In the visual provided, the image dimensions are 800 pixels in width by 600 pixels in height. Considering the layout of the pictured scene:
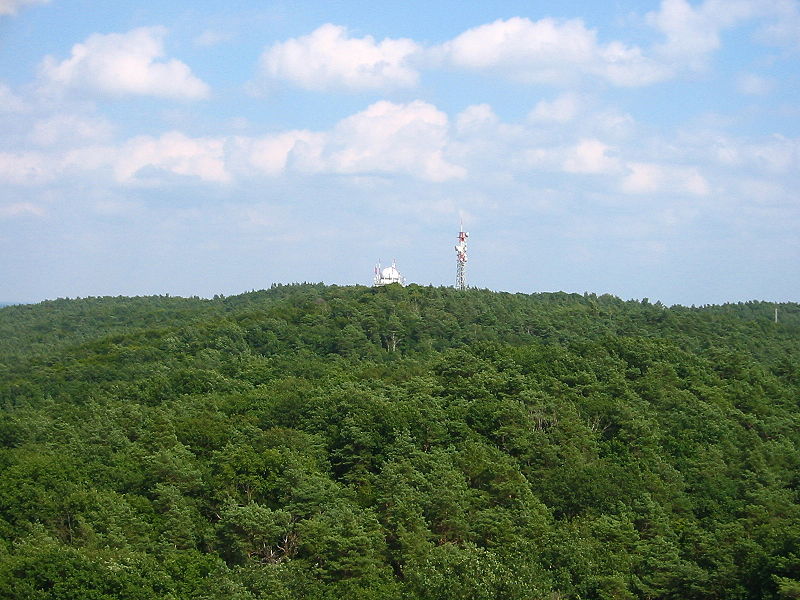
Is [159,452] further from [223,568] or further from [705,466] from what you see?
[705,466]

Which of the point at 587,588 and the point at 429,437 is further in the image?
the point at 429,437

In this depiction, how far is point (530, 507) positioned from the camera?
34.8 meters

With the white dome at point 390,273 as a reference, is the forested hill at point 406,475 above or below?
below

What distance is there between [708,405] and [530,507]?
54.9 ft

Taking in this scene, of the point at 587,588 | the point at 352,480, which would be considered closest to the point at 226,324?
the point at 352,480

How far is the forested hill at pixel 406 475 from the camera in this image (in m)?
29.1

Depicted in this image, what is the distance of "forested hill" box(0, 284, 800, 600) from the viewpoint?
29.1 meters

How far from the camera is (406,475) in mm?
36000

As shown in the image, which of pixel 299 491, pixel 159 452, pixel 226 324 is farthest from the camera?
pixel 226 324

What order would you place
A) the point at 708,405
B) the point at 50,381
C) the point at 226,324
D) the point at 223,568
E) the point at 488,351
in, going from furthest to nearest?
1. the point at 226,324
2. the point at 50,381
3. the point at 488,351
4. the point at 708,405
5. the point at 223,568

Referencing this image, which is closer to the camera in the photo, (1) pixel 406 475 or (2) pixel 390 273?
(1) pixel 406 475

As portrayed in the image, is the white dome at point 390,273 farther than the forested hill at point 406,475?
Yes

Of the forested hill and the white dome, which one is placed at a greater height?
the white dome

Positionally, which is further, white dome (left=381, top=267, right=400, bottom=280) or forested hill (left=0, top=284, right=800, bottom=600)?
white dome (left=381, top=267, right=400, bottom=280)
